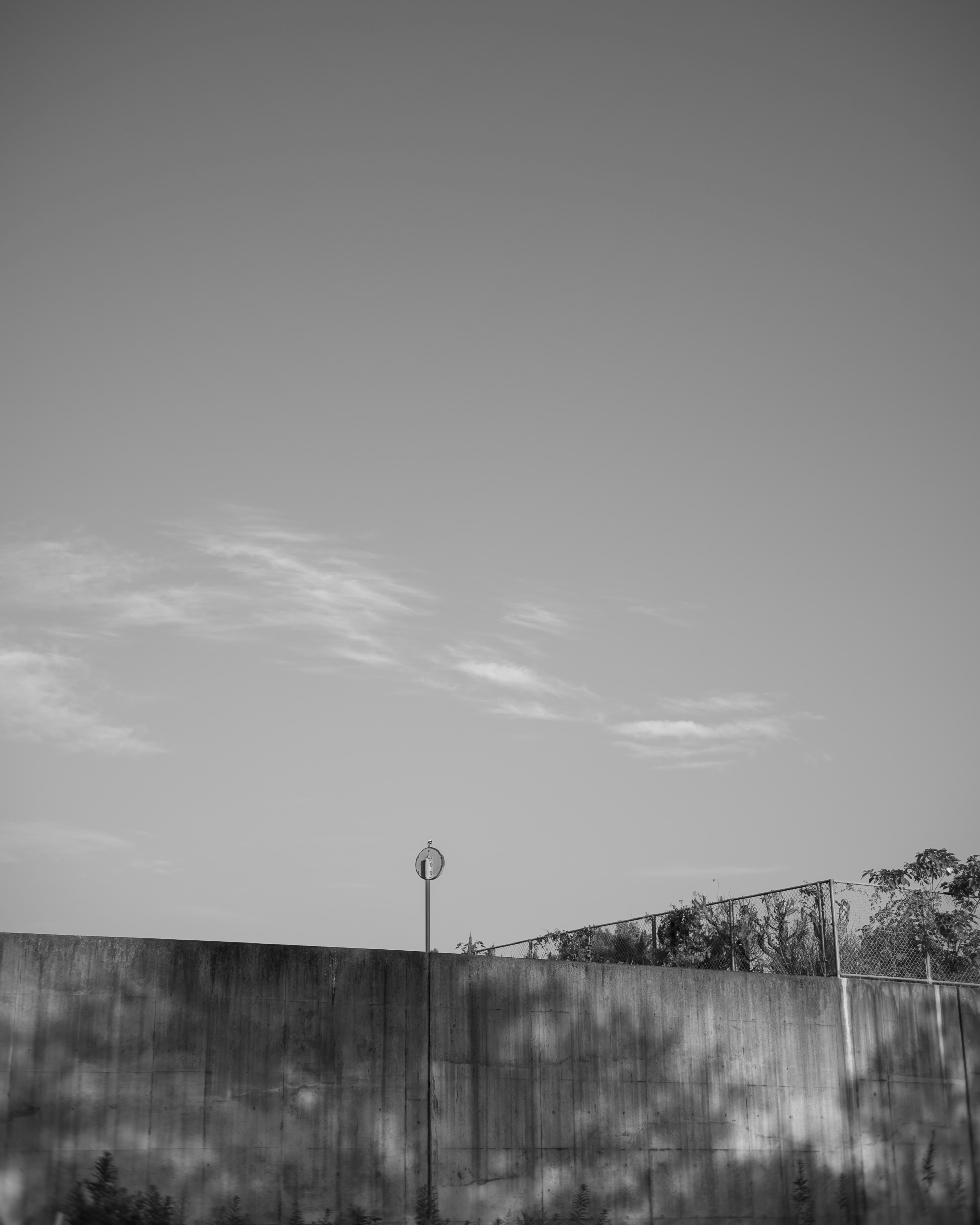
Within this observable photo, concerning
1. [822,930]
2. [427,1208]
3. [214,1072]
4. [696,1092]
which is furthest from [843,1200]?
[214,1072]

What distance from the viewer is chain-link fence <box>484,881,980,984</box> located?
21047mm

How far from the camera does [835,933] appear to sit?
20.9 metres

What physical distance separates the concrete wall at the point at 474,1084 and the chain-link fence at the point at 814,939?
1.50ft

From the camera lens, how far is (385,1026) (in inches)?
661

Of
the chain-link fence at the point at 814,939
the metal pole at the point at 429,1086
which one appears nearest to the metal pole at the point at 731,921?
the chain-link fence at the point at 814,939

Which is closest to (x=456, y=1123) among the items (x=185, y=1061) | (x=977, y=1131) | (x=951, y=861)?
(x=185, y=1061)

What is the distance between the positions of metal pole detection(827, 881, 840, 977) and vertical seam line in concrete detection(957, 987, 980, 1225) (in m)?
2.52

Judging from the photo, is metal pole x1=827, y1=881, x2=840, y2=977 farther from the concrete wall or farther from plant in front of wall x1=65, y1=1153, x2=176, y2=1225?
plant in front of wall x1=65, y1=1153, x2=176, y2=1225

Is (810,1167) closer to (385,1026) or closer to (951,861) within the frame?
(385,1026)

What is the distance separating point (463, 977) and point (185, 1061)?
3.82m

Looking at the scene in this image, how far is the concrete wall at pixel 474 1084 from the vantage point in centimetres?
1499

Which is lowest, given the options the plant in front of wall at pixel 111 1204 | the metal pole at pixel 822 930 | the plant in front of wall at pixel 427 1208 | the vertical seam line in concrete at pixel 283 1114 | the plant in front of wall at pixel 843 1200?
the plant in front of wall at pixel 843 1200

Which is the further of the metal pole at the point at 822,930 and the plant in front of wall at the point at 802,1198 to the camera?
the metal pole at the point at 822,930

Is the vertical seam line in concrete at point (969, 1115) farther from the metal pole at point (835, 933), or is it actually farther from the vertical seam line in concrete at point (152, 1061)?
the vertical seam line in concrete at point (152, 1061)
